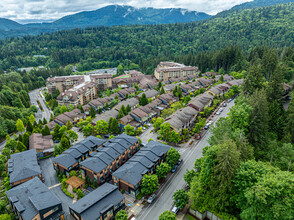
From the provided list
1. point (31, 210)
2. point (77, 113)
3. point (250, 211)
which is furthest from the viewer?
point (77, 113)

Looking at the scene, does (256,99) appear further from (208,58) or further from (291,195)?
(208,58)

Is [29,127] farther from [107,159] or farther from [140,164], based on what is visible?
[140,164]

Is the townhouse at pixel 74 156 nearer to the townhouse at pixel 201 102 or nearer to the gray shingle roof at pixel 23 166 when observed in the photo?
the gray shingle roof at pixel 23 166

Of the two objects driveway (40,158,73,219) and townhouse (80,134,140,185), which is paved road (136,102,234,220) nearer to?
townhouse (80,134,140,185)

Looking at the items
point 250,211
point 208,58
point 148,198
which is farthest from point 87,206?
point 208,58

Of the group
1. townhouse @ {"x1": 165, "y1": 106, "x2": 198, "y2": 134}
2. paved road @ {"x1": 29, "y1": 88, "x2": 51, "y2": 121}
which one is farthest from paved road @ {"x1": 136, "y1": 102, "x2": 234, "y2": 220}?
paved road @ {"x1": 29, "y1": 88, "x2": 51, "y2": 121}

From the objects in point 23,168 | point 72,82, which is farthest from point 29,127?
point 72,82
